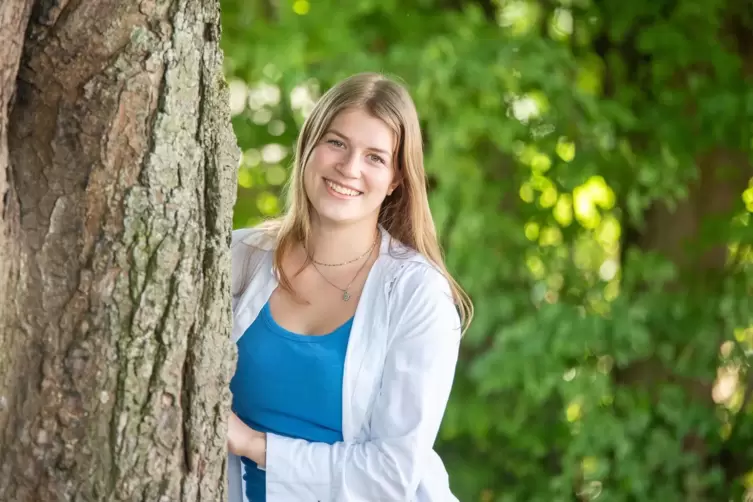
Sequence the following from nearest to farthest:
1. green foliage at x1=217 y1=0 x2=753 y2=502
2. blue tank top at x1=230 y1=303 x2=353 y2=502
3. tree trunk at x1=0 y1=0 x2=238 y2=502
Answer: tree trunk at x1=0 y1=0 x2=238 y2=502 → blue tank top at x1=230 y1=303 x2=353 y2=502 → green foliage at x1=217 y1=0 x2=753 y2=502

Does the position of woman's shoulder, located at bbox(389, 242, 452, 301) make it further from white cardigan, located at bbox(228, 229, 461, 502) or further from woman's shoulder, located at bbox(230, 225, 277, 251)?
woman's shoulder, located at bbox(230, 225, 277, 251)

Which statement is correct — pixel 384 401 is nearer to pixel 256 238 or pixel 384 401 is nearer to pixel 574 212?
pixel 256 238

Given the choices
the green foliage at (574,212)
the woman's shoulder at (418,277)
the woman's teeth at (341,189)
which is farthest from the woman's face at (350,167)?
the green foliage at (574,212)

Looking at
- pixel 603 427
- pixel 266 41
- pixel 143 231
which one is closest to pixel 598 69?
pixel 603 427

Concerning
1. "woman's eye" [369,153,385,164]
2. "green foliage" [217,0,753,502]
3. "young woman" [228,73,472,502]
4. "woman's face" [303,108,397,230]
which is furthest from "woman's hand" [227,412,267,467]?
"green foliage" [217,0,753,502]

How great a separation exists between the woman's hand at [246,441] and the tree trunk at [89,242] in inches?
12.9

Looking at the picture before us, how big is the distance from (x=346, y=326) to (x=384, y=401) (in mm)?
175

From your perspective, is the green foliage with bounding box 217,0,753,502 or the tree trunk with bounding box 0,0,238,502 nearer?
the tree trunk with bounding box 0,0,238,502

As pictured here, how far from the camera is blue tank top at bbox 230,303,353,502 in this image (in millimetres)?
1925

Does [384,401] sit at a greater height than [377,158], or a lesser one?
lesser

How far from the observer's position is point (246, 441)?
184cm

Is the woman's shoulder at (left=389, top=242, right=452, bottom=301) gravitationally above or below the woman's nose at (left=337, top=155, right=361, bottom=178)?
below

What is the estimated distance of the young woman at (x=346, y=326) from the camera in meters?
1.86

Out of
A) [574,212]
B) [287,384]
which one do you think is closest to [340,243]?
[287,384]
